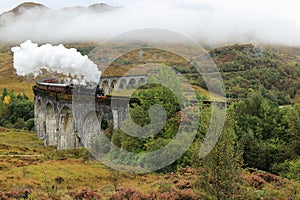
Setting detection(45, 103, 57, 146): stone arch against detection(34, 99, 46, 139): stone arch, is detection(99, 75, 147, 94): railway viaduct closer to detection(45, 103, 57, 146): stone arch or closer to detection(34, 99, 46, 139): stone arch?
detection(34, 99, 46, 139): stone arch

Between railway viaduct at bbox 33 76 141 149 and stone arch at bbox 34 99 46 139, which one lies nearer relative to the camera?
railway viaduct at bbox 33 76 141 149

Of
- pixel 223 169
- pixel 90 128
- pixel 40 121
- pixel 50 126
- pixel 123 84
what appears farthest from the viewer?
pixel 123 84

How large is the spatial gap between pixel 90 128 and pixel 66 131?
12.9ft

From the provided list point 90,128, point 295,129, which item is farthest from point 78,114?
point 295,129

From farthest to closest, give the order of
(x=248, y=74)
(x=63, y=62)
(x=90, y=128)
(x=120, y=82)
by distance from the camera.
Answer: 1. (x=120, y=82)
2. (x=248, y=74)
3. (x=63, y=62)
4. (x=90, y=128)

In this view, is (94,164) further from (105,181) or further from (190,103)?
(190,103)

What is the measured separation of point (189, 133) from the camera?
2350cm

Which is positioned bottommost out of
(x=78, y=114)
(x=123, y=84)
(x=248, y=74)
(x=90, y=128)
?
(x=90, y=128)

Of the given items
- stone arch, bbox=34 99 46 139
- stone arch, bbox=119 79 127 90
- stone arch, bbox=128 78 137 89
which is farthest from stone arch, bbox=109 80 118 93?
stone arch, bbox=34 99 46 139

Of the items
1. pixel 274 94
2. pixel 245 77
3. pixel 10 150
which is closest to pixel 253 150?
pixel 10 150

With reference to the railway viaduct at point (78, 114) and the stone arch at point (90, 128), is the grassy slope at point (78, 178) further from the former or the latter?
the railway viaduct at point (78, 114)

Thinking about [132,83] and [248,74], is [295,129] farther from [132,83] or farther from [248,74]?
[132,83]

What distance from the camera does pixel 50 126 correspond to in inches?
1759

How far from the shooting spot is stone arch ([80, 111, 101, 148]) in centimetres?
3684
